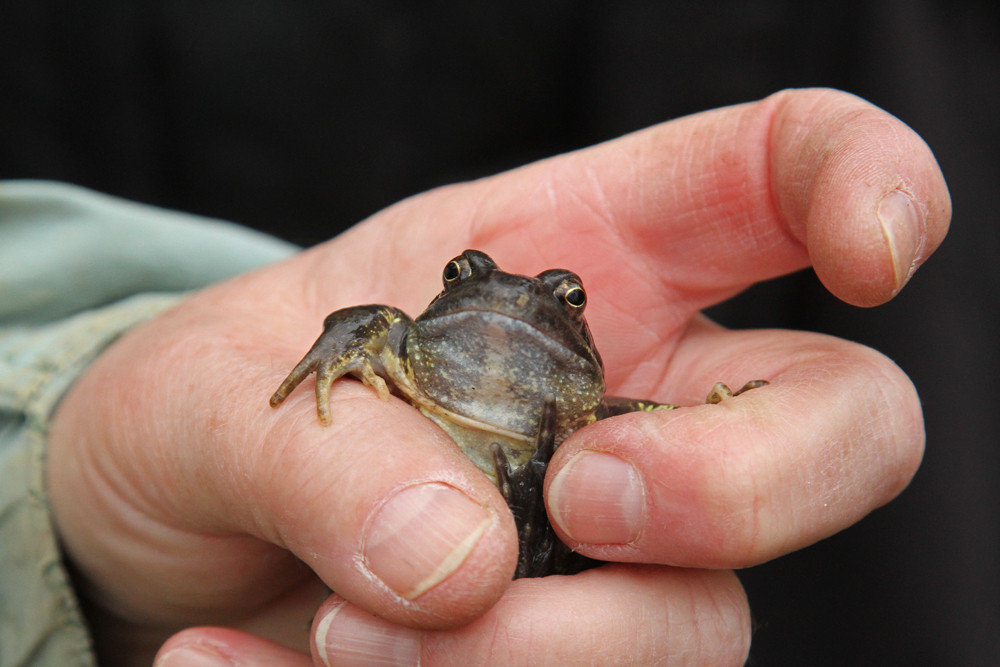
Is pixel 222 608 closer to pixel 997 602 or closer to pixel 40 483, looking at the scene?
pixel 40 483

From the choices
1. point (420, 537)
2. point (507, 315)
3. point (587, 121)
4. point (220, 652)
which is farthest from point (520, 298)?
point (587, 121)

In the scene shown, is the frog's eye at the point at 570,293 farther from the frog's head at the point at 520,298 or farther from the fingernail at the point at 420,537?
the fingernail at the point at 420,537

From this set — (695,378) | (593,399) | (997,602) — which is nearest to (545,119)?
(695,378)

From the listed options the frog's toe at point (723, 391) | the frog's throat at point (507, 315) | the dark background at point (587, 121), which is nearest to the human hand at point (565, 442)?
the frog's toe at point (723, 391)

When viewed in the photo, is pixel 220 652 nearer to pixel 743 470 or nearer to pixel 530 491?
pixel 530 491

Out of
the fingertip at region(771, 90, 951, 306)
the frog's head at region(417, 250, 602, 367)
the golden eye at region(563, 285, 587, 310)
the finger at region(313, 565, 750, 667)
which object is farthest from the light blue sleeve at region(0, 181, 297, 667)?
the fingertip at region(771, 90, 951, 306)
